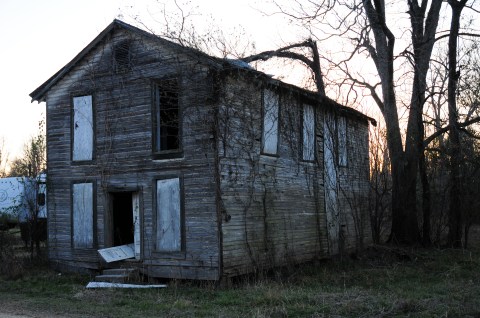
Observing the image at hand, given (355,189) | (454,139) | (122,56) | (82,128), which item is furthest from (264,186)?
(454,139)

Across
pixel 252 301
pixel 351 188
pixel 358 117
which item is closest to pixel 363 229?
pixel 351 188

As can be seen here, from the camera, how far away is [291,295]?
1099 cm

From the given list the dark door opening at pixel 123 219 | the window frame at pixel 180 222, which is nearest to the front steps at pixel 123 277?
the window frame at pixel 180 222

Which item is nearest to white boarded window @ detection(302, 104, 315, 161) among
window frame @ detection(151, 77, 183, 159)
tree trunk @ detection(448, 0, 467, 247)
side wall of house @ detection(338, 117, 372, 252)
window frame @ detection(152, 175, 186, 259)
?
side wall of house @ detection(338, 117, 372, 252)

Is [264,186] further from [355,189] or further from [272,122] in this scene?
[355,189]

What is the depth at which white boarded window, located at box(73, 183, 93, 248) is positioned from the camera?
50.9ft

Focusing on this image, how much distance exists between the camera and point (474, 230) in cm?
3045

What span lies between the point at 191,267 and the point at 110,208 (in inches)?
131

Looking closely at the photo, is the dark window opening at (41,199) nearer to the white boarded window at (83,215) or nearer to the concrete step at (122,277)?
the white boarded window at (83,215)

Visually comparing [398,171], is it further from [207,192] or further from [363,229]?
[207,192]

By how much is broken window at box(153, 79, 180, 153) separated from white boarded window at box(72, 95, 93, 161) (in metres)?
2.26

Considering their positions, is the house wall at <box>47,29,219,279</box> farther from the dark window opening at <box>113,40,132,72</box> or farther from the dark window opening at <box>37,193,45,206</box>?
the dark window opening at <box>37,193,45,206</box>

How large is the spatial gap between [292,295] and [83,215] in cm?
733

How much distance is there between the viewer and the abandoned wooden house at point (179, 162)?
13539 mm
